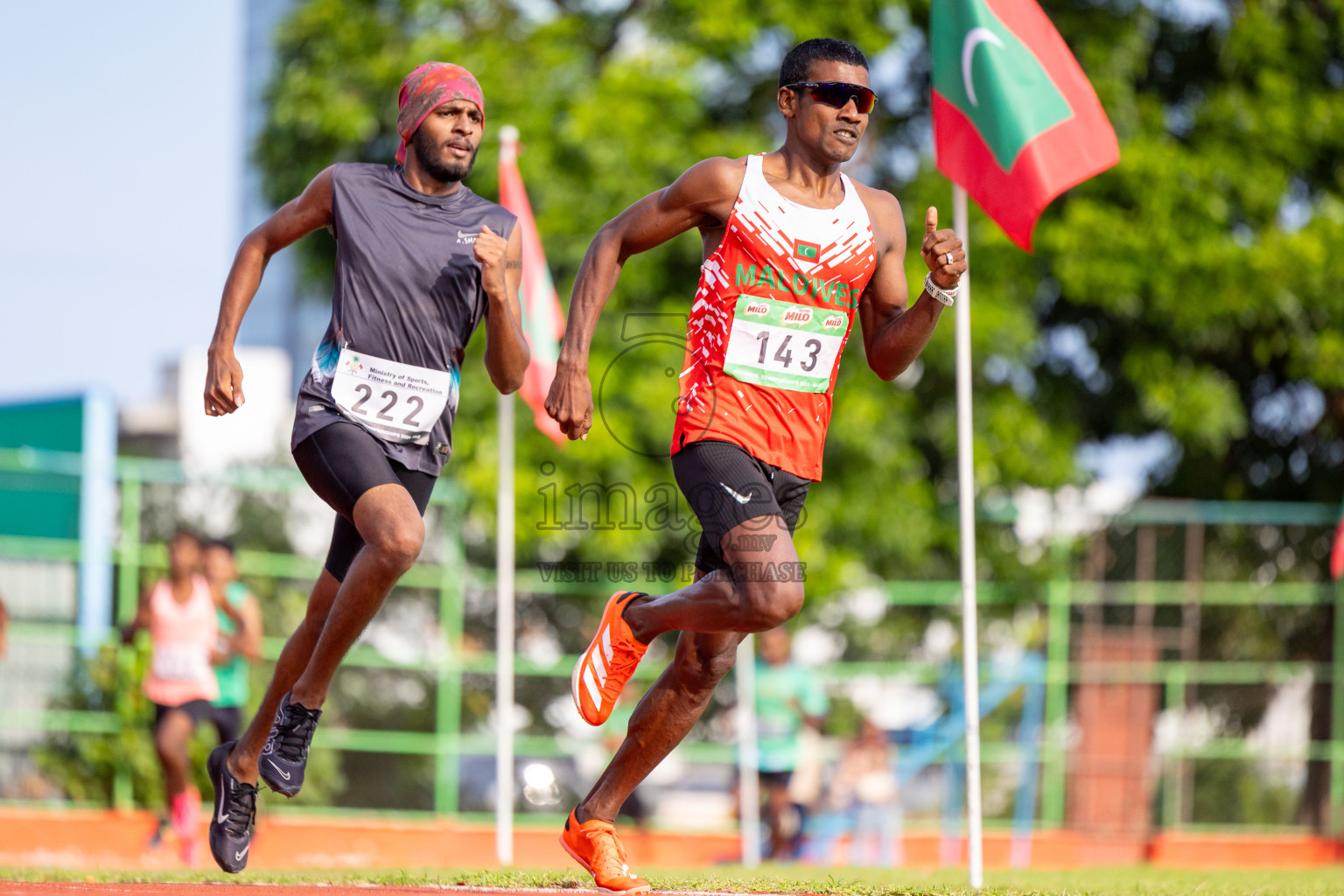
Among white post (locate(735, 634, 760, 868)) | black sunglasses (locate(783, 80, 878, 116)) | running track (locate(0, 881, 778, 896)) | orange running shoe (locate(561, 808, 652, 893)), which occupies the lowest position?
white post (locate(735, 634, 760, 868))

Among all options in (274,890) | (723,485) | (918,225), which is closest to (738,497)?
(723,485)

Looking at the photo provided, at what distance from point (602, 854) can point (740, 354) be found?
1664mm

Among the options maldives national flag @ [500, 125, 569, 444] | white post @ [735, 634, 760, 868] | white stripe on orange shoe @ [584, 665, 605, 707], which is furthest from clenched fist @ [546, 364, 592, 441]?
white post @ [735, 634, 760, 868]

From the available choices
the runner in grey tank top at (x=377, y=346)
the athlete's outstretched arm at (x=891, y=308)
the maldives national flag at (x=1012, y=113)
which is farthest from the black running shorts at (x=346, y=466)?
the maldives national flag at (x=1012, y=113)

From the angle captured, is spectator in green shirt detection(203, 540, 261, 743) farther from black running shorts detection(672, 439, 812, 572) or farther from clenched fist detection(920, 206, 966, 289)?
clenched fist detection(920, 206, 966, 289)

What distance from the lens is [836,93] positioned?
16.5ft

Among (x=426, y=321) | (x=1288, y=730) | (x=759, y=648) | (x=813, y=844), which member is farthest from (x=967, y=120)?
(x=1288, y=730)

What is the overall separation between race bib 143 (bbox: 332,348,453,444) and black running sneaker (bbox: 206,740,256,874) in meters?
1.39

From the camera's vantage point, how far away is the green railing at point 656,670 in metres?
12.6

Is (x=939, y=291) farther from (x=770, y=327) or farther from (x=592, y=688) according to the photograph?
(x=592, y=688)

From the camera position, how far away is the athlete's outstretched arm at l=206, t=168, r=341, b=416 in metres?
5.24

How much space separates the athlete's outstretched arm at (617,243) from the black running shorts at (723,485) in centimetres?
36

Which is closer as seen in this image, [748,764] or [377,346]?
[377,346]

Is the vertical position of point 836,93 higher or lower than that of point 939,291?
higher
